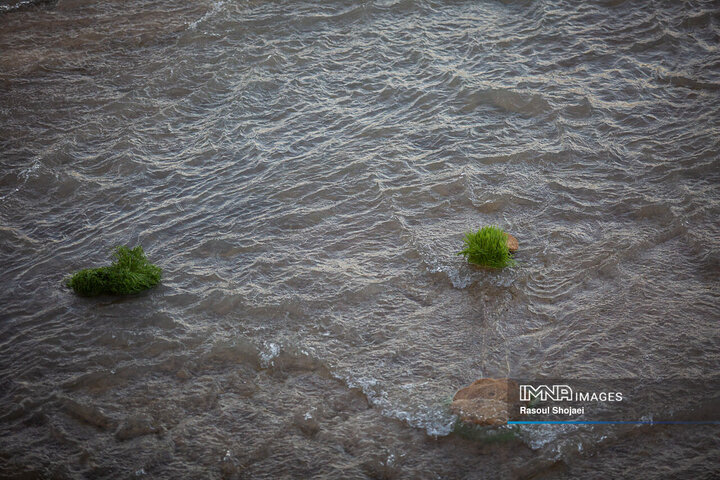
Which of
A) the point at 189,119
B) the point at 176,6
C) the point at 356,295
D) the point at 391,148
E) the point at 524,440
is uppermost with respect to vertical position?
the point at 176,6

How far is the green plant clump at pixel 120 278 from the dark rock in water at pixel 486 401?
13.8 ft

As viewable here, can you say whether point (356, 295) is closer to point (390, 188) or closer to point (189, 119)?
point (390, 188)

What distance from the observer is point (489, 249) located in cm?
736

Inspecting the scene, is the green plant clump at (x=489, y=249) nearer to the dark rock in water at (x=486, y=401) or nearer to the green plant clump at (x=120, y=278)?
the dark rock in water at (x=486, y=401)

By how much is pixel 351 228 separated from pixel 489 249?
6.76 feet

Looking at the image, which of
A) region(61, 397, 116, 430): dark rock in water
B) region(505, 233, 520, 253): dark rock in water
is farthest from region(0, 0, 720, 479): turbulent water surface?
region(505, 233, 520, 253): dark rock in water

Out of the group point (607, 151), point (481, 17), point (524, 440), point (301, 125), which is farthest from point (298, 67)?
point (524, 440)

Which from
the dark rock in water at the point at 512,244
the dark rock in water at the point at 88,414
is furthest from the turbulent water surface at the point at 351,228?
the dark rock in water at the point at 512,244

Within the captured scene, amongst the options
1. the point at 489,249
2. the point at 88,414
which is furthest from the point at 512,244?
the point at 88,414

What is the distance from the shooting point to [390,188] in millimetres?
8961

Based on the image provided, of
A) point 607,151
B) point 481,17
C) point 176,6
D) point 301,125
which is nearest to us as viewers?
point 607,151

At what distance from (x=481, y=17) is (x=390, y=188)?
5989 millimetres

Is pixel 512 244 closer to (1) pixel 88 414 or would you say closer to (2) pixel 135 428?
(2) pixel 135 428

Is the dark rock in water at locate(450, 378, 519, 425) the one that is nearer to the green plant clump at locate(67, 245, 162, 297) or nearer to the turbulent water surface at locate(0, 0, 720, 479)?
the turbulent water surface at locate(0, 0, 720, 479)
